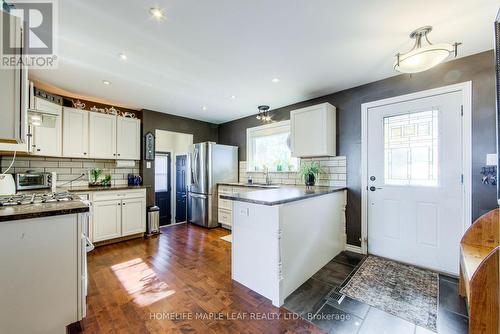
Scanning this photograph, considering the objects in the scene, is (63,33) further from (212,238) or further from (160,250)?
(212,238)

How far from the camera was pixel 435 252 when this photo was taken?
2385 millimetres

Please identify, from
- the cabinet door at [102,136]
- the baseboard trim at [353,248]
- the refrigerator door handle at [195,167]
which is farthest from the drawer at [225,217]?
the cabinet door at [102,136]

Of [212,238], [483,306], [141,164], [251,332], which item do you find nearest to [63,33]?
[141,164]

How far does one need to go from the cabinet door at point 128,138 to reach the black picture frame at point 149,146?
12 cm

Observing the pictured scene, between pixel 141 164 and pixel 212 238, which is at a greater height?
pixel 141 164

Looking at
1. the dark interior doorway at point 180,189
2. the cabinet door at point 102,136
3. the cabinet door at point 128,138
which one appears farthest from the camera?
the dark interior doorway at point 180,189

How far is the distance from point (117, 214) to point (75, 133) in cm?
144

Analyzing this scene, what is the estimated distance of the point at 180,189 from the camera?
502 centimetres

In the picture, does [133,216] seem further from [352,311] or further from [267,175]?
[352,311]

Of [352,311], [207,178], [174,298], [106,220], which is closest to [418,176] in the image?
[352,311]

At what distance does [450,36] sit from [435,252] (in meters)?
2.25

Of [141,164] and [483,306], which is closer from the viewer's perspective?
[483,306]

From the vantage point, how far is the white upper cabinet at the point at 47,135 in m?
2.82

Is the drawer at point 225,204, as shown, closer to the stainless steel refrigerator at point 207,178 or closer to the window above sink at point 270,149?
the stainless steel refrigerator at point 207,178
